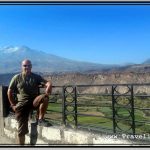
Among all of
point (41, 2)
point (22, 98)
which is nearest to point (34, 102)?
point (22, 98)

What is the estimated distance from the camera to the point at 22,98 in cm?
844

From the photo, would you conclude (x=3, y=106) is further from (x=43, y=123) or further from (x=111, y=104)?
(x=111, y=104)

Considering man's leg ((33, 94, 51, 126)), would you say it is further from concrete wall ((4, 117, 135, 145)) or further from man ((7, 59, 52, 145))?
concrete wall ((4, 117, 135, 145))

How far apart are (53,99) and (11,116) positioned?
1.90m

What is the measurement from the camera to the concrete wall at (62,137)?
7.32 meters

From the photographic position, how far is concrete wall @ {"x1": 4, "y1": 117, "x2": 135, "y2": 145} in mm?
7316

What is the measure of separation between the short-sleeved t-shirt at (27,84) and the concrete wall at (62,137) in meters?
0.93

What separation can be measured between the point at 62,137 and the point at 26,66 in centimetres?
165

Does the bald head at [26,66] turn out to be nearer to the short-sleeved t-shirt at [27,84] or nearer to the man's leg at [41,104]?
the short-sleeved t-shirt at [27,84]

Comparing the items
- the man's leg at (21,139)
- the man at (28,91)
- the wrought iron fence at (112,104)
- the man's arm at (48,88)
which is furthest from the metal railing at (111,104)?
the man's leg at (21,139)

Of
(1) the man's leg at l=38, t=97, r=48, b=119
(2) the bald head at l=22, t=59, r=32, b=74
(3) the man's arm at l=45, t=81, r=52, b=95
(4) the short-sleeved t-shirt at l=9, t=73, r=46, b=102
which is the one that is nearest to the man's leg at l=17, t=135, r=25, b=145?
(1) the man's leg at l=38, t=97, r=48, b=119

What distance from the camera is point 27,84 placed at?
8266 mm

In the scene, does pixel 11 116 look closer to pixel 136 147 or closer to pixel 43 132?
pixel 43 132

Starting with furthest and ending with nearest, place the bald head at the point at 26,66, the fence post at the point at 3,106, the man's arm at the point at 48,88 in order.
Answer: the fence post at the point at 3,106 → the man's arm at the point at 48,88 → the bald head at the point at 26,66
